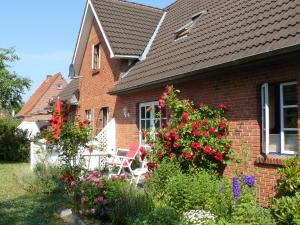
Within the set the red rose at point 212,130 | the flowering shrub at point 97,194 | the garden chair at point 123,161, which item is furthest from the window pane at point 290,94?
the garden chair at point 123,161

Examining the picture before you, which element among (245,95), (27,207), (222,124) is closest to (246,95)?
(245,95)

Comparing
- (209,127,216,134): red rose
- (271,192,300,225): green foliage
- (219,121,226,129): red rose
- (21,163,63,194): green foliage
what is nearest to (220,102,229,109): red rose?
(219,121,226,129): red rose

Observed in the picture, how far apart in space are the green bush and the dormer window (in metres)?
6.80

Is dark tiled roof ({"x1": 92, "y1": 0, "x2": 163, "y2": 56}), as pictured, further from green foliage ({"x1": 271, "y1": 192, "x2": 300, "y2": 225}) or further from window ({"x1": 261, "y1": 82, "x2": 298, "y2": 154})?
green foliage ({"x1": 271, "y1": 192, "x2": 300, "y2": 225})

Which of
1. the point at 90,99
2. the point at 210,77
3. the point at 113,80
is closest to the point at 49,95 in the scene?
the point at 90,99

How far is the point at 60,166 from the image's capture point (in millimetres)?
12000

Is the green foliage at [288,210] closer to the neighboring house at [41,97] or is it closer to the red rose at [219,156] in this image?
the red rose at [219,156]

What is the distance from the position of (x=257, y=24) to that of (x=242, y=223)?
548 centimetres

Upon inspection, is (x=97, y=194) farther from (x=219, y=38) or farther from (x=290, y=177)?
(x=219, y=38)

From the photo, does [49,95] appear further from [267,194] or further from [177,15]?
[267,194]

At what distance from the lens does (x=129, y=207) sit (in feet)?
23.5

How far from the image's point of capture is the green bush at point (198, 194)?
→ 6.96 meters

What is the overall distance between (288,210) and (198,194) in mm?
1672

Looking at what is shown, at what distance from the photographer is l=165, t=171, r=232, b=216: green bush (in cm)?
696
